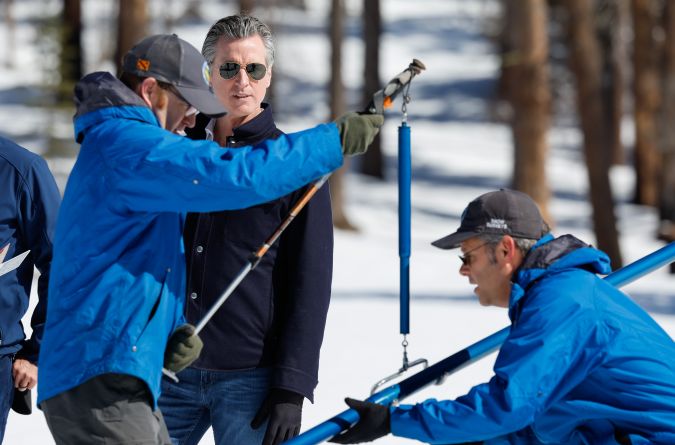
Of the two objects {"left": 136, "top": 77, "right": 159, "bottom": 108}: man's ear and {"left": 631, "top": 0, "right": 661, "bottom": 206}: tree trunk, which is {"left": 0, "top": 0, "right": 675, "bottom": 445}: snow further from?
{"left": 136, "top": 77, "right": 159, "bottom": 108}: man's ear

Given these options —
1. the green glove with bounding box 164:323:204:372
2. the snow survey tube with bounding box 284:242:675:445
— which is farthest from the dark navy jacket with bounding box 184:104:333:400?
the green glove with bounding box 164:323:204:372

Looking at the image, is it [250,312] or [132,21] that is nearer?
[250,312]

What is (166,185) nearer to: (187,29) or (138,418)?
(138,418)

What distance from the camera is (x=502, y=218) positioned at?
3369mm

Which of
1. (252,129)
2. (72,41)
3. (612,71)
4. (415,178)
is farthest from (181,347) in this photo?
(612,71)

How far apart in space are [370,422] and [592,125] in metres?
12.7

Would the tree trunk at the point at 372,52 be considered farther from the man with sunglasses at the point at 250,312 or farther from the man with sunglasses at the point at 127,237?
the man with sunglasses at the point at 127,237

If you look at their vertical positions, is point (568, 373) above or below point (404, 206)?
below

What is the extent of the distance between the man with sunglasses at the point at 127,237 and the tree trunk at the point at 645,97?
1923 cm

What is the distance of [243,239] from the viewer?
3.59m

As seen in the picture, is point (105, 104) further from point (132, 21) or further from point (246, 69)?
point (132, 21)

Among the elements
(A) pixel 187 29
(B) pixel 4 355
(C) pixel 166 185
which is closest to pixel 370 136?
(C) pixel 166 185

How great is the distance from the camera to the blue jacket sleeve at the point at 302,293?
3.54 meters

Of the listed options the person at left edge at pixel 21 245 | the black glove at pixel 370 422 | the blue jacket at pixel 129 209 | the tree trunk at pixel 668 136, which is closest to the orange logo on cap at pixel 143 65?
the blue jacket at pixel 129 209
